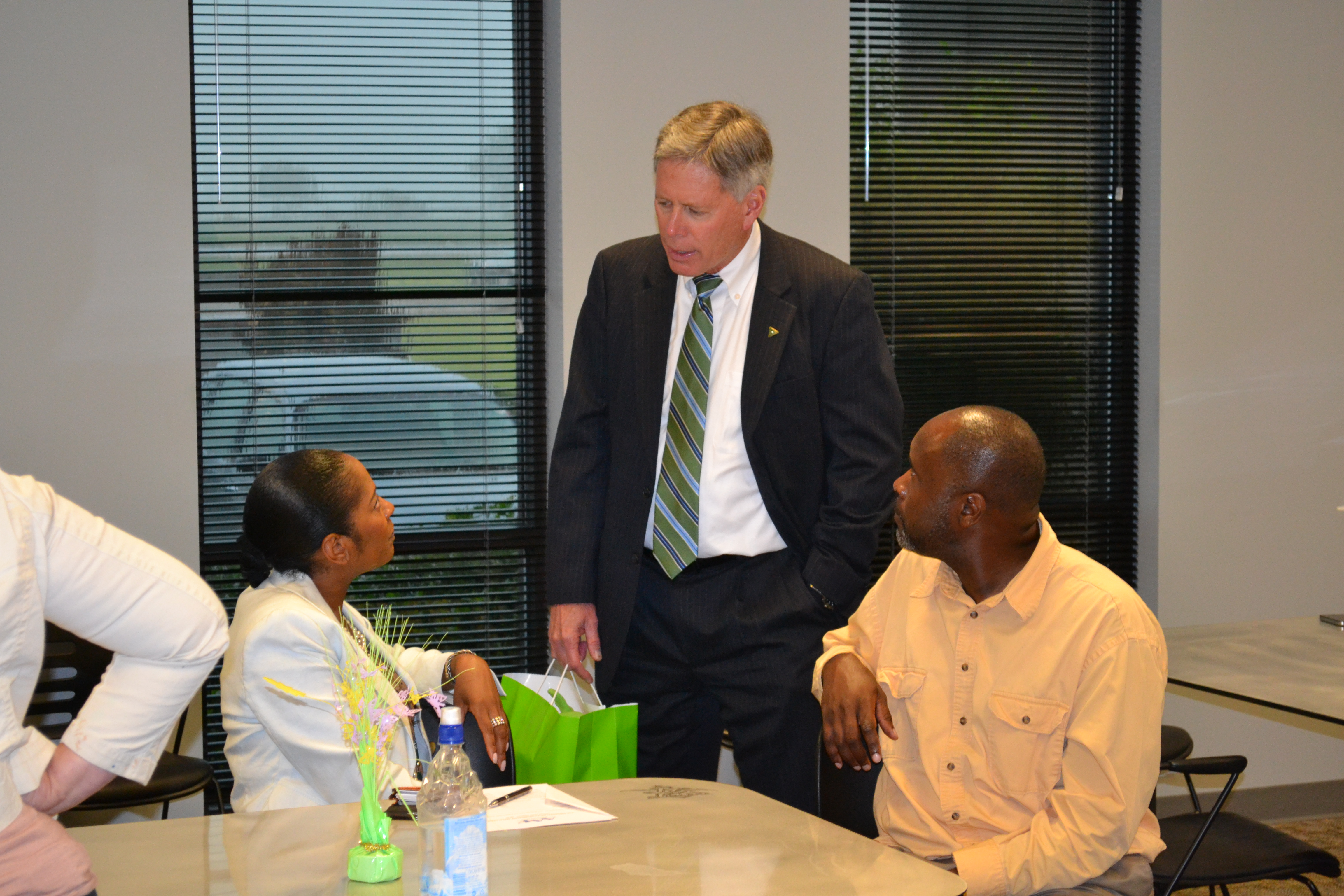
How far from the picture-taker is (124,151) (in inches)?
149

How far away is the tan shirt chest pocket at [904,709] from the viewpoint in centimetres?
232

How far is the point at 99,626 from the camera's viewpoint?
4.50ft

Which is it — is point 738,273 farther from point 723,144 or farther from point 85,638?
point 85,638

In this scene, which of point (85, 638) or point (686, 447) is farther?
point (686, 447)

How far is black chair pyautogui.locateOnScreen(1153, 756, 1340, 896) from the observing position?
2.61m

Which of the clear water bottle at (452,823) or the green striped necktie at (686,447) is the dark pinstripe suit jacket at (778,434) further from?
the clear water bottle at (452,823)

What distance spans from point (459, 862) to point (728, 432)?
140 cm

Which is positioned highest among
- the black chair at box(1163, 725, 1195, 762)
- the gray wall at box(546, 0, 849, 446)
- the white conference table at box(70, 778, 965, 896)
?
the gray wall at box(546, 0, 849, 446)

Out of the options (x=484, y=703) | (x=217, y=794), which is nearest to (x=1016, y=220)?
(x=484, y=703)

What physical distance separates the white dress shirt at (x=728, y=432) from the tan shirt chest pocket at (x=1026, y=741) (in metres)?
0.75

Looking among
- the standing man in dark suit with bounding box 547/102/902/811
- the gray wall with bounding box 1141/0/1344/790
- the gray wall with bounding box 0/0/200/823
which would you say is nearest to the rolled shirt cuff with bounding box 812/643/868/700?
the standing man in dark suit with bounding box 547/102/902/811

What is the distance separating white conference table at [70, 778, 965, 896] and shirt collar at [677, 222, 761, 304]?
4.01ft

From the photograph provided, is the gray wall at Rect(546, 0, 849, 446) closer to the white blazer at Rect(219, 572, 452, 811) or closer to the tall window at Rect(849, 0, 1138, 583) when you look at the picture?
the tall window at Rect(849, 0, 1138, 583)

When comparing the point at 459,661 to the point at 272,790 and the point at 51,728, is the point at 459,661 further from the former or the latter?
the point at 51,728
